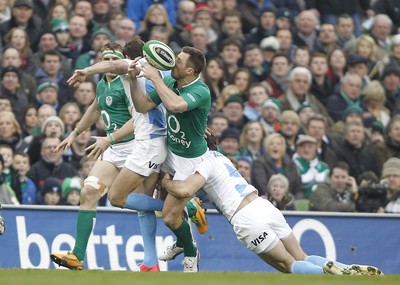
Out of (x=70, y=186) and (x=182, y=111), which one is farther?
(x=70, y=186)

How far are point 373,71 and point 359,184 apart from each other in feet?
12.5

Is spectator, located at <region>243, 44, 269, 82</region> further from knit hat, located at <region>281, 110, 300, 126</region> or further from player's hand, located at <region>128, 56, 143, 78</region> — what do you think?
player's hand, located at <region>128, 56, 143, 78</region>

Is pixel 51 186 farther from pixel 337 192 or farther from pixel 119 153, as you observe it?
pixel 337 192

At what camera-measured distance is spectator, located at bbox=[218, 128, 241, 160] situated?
65.2ft

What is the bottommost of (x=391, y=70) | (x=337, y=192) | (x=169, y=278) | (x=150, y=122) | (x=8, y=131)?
(x=337, y=192)

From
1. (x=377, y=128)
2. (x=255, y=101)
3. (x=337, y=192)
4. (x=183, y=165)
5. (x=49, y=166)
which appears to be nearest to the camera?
(x=183, y=165)

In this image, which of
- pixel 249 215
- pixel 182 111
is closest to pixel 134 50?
pixel 182 111

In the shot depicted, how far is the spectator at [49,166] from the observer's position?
19.2m

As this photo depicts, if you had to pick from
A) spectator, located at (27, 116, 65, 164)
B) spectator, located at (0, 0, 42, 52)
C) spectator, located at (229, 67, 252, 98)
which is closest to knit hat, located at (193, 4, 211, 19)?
spectator, located at (229, 67, 252, 98)

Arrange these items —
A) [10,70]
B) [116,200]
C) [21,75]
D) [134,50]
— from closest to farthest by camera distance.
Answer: [116,200], [134,50], [10,70], [21,75]

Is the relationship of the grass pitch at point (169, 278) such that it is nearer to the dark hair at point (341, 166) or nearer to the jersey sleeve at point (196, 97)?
the jersey sleeve at point (196, 97)

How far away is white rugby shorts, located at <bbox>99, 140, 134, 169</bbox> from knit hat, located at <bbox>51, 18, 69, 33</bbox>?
5.93 meters

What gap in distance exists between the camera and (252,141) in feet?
66.7

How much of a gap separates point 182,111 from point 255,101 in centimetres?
671
